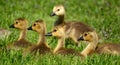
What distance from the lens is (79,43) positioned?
1314 centimetres

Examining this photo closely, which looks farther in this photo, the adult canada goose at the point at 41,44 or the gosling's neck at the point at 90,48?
the gosling's neck at the point at 90,48

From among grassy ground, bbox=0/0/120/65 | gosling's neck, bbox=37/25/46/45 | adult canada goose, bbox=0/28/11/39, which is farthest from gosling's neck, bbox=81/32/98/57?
adult canada goose, bbox=0/28/11/39

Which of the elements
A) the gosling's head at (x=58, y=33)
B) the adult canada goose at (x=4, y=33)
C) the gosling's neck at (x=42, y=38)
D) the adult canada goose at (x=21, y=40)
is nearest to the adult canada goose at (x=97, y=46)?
the gosling's head at (x=58, y=33)

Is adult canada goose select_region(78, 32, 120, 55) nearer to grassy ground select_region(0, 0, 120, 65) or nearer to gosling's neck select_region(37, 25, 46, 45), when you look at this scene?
grassy ground select_region(0, 0, 120, 65)

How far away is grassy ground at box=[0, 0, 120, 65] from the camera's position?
968 centimetres

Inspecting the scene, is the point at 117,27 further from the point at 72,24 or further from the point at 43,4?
the point at 43,4

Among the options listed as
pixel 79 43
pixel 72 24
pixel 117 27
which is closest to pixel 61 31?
pixel 79 43

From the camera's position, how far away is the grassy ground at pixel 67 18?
9680 millimetres

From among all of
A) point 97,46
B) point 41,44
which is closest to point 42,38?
point 41,44

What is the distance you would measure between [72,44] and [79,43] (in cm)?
33

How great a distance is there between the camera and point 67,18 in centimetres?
1819

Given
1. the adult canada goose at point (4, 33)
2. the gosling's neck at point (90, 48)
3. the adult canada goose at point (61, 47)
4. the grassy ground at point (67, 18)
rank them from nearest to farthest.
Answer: the grassy ground at point (67, 18) → the adult canada goose at point (61, 47) → the gosling's neck at point (90, 48) → the adult canada goose at point (4, 33)

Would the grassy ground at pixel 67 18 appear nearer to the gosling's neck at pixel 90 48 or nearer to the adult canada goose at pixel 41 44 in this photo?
the adult canada goose at pixel 41 44

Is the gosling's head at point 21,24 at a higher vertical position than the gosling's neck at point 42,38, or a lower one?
lower
